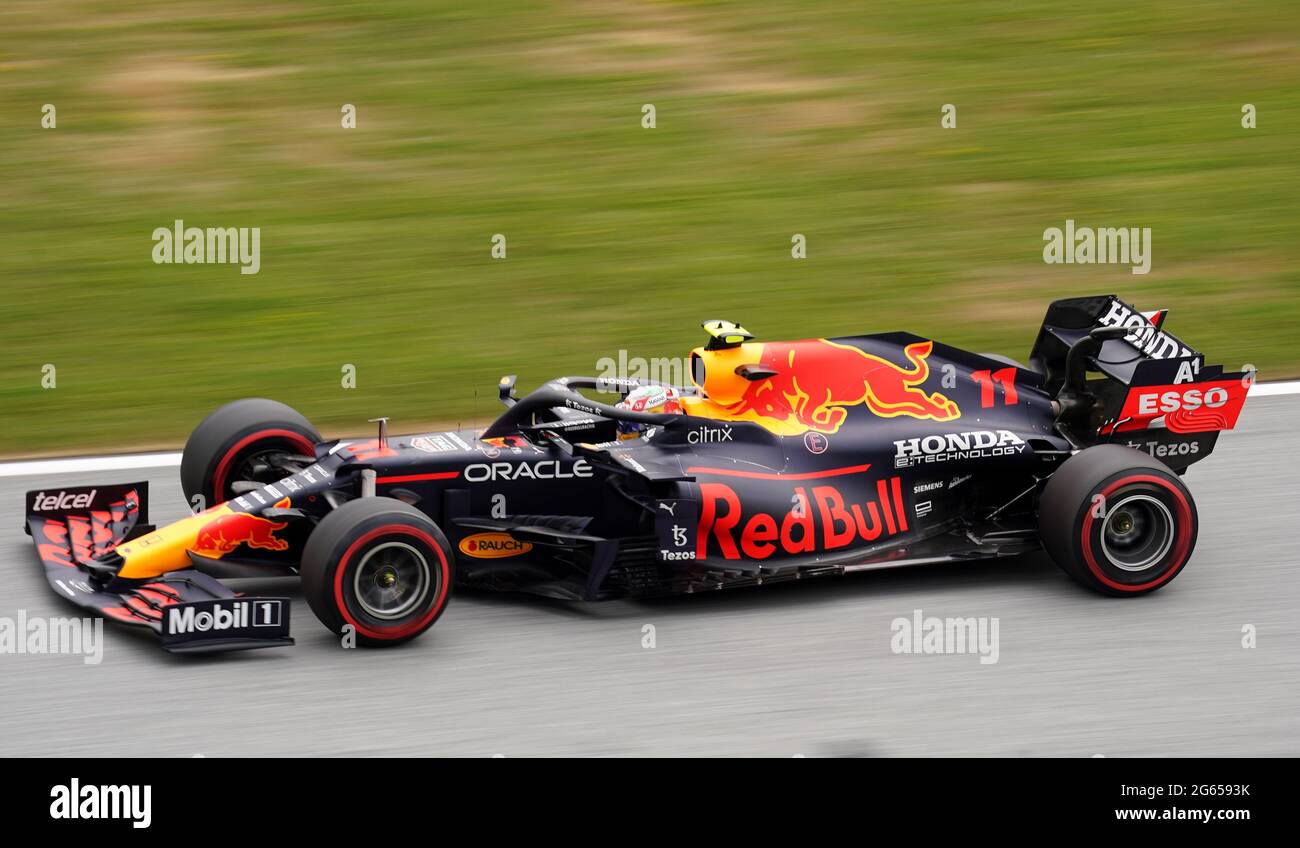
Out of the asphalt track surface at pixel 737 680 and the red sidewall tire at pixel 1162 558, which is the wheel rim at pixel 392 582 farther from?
the red sidewall tire at pixel 1162 558

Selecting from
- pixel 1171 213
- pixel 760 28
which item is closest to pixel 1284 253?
pixel 1171 213

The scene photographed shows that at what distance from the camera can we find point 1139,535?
25.4 ft

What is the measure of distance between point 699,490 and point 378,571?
158cm

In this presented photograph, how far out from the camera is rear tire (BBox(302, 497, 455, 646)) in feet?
22.4

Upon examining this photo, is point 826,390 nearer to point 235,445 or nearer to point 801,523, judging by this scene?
point 801,523

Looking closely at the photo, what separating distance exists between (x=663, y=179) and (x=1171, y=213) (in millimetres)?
4800

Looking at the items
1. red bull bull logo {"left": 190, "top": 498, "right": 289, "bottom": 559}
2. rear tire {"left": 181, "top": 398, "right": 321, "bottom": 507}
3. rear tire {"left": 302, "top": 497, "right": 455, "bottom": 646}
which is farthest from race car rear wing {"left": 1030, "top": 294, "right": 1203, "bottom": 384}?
red bull bull logo {"left": 190, "top": 498, "right": 289, "bottom": 559}

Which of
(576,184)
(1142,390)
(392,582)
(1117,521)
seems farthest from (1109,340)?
(576,184)

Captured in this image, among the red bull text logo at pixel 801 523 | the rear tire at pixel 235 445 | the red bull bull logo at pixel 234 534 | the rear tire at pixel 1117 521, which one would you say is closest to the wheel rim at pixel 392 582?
the red bull bull logo at pixel 234 534

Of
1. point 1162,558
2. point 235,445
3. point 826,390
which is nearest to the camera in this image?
point 1162,558

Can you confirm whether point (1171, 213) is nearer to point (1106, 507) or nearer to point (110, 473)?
point (1106, 507)

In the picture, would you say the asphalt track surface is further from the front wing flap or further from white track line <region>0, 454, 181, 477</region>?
white track line <region>0, 454, 181, 477</region>

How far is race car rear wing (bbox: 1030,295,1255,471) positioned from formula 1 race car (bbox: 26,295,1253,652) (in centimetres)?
1

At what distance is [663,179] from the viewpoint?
1521cm
